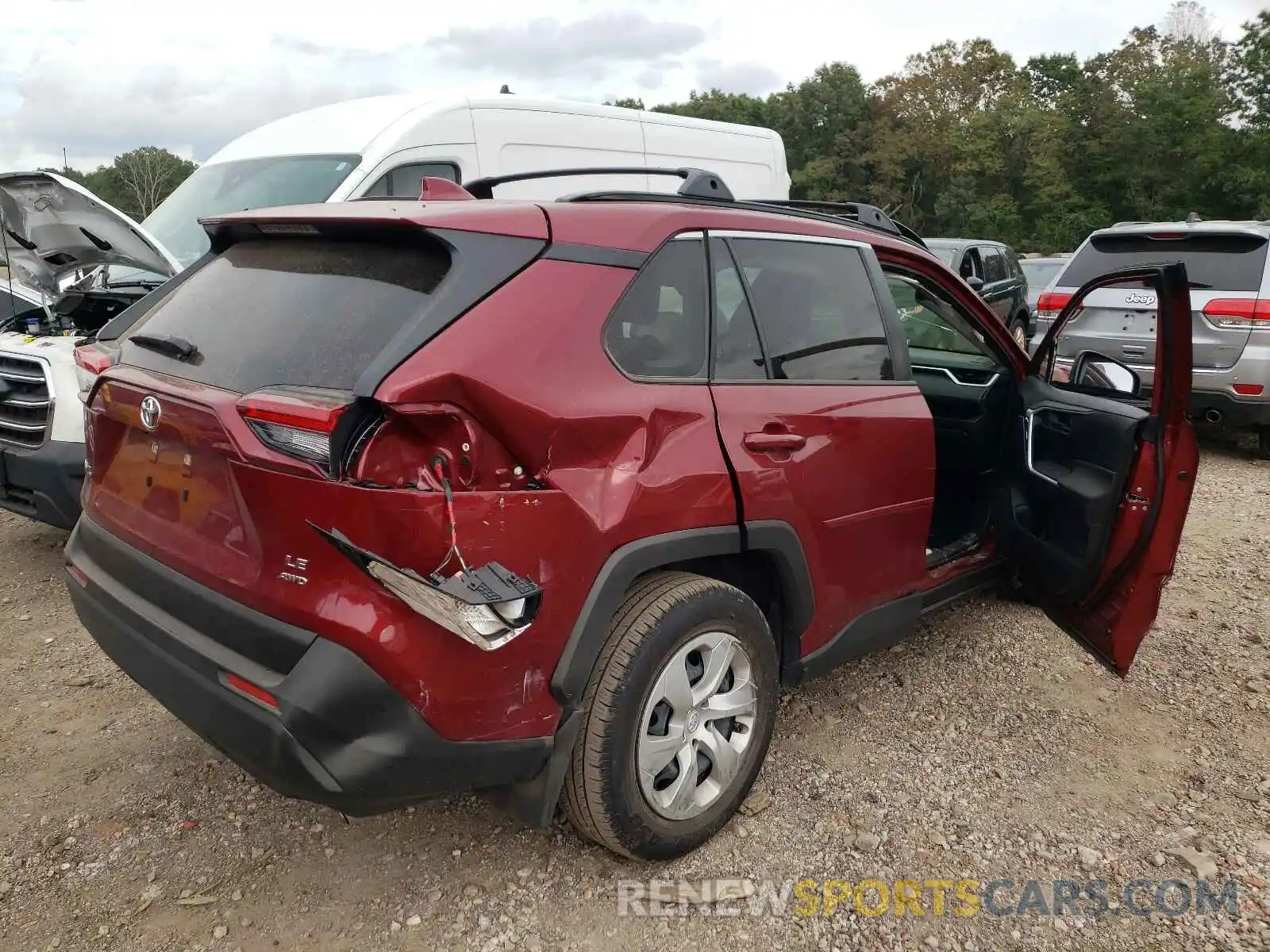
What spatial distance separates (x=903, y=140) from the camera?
49406 millimetres

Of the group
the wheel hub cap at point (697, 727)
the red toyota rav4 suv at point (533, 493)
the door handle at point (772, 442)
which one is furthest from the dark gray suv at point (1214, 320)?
the wheel hub cap at point (697, 727)

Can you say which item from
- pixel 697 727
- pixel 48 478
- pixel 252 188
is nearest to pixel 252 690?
pixel 697 727

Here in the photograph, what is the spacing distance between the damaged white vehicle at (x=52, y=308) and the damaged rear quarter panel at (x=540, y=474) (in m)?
2.87

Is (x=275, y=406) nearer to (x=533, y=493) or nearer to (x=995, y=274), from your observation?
(x=533, y=493)

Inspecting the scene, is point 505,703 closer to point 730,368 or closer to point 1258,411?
point 730,368

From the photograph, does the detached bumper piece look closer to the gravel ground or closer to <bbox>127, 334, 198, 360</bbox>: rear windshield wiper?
<bbox>127, 334, 198, 360</bbox>: rear windshield wiper

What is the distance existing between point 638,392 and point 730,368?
0.40 meters

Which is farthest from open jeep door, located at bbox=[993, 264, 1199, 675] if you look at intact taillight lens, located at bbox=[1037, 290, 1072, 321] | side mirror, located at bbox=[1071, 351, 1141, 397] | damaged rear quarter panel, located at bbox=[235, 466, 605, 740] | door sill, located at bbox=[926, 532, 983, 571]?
intact taillight lens, located at bbox=[1037, 290, 1072, 321]

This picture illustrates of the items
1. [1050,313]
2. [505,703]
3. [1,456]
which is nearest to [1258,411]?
[1050,313]

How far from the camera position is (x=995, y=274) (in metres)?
11.4

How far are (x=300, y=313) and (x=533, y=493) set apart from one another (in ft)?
2.53

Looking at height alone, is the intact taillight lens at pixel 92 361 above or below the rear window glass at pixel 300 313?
below

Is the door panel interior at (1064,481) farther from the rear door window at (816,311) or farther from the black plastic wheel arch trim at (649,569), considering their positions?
the black plastic wheel arch trim at (649,569)

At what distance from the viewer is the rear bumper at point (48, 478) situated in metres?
4.07
